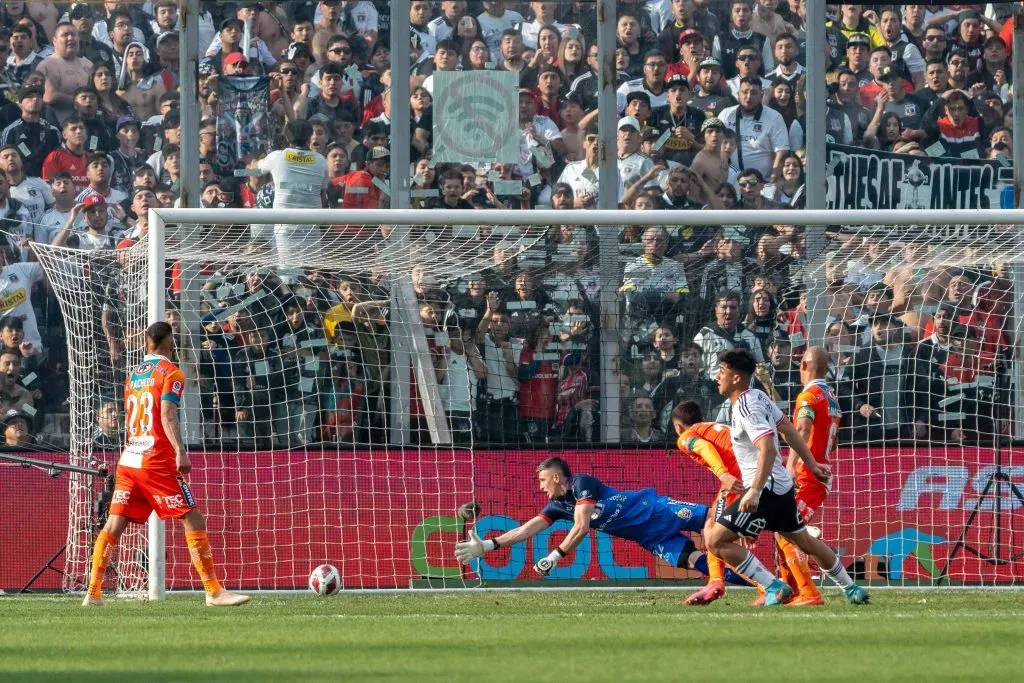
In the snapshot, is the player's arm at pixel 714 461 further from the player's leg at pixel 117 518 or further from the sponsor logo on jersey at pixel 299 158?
the sponsor logo on jersey at pixel 299 158

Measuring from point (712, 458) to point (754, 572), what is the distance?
0.78 m

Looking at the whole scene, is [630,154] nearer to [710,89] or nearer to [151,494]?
[710,89]

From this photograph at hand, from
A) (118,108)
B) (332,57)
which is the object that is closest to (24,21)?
(118,108)

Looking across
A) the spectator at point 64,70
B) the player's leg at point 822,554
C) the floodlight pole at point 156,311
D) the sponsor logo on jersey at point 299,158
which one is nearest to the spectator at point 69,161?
the spectator at point 64,70

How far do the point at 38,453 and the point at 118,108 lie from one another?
4067mm

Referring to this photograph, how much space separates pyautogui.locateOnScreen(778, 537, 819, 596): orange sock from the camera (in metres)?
10.2

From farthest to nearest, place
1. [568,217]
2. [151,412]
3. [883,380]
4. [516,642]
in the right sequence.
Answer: [883,380] → [568,217] → [151,412] → [516,642]

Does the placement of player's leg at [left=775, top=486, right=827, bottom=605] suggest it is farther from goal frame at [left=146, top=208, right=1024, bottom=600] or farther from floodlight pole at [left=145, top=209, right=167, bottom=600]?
floodlight pole at [left=145, top=209, right=167, bottom=600]

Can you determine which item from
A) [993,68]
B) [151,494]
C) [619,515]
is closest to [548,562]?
[619,515]

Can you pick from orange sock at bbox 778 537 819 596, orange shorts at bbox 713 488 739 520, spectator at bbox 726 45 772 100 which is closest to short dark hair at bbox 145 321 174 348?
orange shorts at bbox 713 488 739 520

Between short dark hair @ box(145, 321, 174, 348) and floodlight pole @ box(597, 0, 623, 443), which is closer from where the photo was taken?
short dark hair @ box(145, 321, 174, 348)

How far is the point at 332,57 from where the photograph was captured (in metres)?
15.9

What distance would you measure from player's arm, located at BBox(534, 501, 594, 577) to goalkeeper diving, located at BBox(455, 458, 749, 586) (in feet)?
0.04

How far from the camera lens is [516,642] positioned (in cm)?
752
